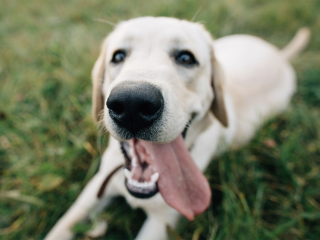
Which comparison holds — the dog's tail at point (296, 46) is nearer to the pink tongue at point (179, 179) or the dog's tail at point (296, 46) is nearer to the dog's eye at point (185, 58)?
the dog's eye at point (185, 58)

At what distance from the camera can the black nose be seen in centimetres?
120

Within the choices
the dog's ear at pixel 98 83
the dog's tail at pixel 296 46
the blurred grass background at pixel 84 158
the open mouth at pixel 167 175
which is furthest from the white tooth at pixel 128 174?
the dog's tail at pixel 296 46

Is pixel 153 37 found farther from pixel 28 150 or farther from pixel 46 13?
pixel 46 13

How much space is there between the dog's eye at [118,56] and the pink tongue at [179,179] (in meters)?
0.65

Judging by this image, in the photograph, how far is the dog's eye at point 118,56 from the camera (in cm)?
186

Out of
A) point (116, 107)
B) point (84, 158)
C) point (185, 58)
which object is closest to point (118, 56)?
point (185, 58)

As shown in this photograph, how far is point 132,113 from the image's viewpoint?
1.26 meters

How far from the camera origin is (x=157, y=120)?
52.4 inches

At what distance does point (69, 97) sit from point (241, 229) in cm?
231

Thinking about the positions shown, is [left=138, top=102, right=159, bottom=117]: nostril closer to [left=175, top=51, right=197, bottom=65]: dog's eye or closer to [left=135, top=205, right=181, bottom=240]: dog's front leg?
[left=175, top=51, right=197, bottom=65]: dog's eye

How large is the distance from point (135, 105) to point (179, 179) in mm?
762

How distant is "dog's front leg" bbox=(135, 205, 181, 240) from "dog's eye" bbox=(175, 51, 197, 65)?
112cm

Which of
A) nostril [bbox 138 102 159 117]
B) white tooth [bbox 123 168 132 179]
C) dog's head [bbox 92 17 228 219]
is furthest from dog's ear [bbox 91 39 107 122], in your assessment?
nostril [bbox 138 102 159 117]

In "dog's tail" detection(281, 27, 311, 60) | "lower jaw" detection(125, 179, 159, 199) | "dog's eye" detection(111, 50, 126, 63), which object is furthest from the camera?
"dog's tail" detection(281, 27, 311, 60)
